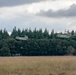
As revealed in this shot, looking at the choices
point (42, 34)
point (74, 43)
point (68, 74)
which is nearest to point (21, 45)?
point (74, 43)

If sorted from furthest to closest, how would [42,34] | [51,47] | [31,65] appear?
[42,34] < [51,47] < [31,65]

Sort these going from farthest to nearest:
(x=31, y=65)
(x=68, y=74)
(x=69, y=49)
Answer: (x=69, y=49) < (x=31, y=65) < (x=68, y=74)

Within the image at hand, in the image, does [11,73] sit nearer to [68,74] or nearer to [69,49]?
[68,74]

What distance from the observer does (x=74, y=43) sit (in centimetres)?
9562

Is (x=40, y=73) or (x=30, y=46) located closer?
(x=40, y=73)

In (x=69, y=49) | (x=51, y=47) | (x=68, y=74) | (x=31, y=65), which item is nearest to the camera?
(x=68, y=74)

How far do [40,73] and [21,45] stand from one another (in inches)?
2585

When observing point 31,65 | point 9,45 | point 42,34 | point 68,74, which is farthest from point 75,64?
point 42,34

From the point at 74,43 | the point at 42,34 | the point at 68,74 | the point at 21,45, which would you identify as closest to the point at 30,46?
the point at 21,45

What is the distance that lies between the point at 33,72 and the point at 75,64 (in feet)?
20.9

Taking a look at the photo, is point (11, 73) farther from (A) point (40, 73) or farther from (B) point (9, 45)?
(B) point (9, 45)

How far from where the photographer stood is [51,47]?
91.9 m

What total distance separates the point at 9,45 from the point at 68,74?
6308cm

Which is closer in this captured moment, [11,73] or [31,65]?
[11,73]
